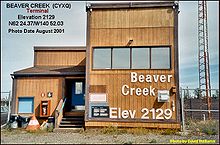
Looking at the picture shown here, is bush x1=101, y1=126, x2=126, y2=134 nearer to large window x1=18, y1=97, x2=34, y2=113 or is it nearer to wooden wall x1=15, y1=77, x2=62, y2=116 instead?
wooden wall x1=15, y1=77, x2=62, y2=116

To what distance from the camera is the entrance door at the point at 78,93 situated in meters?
14.0

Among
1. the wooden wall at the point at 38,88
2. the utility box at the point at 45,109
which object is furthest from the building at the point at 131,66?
the wooden wall at the point at 38,88

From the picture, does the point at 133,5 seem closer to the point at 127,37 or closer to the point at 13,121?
the point at 127,37

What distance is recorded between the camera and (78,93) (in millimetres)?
14047

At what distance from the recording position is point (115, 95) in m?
11.0

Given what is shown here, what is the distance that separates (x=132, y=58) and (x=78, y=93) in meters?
4.65

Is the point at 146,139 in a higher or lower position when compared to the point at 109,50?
lower

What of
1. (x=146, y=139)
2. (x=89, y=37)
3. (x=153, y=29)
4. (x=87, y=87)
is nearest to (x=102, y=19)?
(x=89, y=37)

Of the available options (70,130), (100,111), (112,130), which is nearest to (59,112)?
(70,130)

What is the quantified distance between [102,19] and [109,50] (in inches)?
64.9

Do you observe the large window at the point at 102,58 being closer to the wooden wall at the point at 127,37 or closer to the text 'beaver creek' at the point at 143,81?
the wooden wall at the point at 127,37

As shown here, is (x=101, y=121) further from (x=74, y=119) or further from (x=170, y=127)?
(x=170, y=127)

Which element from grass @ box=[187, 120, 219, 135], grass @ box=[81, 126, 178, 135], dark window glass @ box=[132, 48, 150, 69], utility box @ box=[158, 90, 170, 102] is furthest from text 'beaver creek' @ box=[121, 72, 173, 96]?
grass @ box=[187, 120, 219, 135]

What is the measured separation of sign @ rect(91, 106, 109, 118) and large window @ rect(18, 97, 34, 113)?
4075 millimetres
